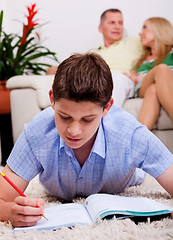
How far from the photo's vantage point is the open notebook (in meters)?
0.82

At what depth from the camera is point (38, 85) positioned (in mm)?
2240

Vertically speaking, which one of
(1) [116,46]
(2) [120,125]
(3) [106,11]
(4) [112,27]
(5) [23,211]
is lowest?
(5) [23,211]

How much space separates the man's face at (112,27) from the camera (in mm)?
2988

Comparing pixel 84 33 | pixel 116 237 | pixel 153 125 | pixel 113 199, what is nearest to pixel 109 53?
pixel 84 33

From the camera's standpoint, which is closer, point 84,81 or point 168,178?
point 84,81

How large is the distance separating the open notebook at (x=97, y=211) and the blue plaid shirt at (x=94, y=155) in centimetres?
14

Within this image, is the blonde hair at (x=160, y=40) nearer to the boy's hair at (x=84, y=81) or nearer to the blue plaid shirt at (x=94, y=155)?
the blue plaid shirt at (x=94, y=155)

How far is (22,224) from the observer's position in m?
0.83

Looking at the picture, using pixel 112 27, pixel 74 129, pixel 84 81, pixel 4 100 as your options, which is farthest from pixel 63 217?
pixel 112 27

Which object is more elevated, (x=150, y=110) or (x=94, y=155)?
(x=94, y=155)

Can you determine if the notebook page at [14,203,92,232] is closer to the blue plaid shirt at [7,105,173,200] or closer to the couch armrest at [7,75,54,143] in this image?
the blue plaid shirt at [7,105,173,200]

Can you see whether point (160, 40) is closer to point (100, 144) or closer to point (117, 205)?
point (100, 144)

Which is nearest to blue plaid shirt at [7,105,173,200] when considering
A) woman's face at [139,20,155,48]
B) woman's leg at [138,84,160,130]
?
woman's leg at [138,84,160,130]

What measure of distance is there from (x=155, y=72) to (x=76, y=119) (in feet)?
4.62
